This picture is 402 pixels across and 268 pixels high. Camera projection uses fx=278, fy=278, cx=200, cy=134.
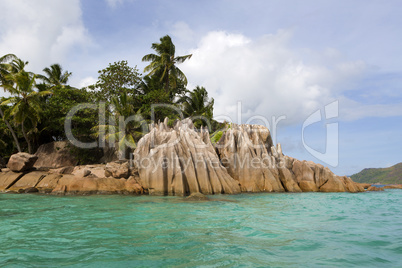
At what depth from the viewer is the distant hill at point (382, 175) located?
9144 cm

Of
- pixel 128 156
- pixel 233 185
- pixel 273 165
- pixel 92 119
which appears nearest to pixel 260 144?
pixel 273 165

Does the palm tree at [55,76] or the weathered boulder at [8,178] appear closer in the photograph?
the weathered boulder at [8,178]

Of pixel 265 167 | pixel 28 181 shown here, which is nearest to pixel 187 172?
pixel 265 167

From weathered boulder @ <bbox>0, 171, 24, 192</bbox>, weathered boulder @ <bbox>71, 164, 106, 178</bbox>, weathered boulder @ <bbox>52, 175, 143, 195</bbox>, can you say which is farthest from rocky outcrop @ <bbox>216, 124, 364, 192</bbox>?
weathered boulder @ <bbox>0, 171, 24, 192</bbox>

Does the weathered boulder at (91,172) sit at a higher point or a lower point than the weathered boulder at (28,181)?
higher

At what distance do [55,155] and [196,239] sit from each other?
91.4 feet

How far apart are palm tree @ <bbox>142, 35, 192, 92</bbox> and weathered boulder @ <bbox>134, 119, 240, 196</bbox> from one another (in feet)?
54.3

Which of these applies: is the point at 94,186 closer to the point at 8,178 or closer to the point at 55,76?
the point at 8,178

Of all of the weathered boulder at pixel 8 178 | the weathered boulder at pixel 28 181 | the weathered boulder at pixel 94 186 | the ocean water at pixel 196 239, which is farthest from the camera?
the weathered boulder at pixel 8 178

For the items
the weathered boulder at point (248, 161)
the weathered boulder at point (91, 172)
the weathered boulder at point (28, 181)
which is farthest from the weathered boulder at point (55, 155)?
the weathered boulder at point (248, 161)

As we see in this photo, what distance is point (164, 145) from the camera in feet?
63.9

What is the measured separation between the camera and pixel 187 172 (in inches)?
744

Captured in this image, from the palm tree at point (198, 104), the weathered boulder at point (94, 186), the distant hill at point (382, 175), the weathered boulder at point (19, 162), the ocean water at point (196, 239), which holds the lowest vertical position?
the distant hill at point (382, 175)

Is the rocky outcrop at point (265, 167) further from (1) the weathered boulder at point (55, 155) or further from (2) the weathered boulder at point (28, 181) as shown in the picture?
(1) the weathered boulder at point (55, 155)
